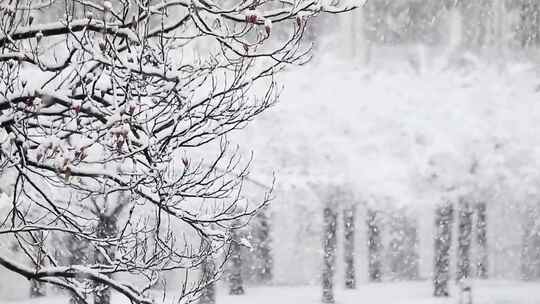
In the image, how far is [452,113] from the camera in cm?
2559

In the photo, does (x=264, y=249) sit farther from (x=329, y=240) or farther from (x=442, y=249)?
(x=442, y=249)

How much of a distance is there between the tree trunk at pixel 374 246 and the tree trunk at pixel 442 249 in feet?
6.51

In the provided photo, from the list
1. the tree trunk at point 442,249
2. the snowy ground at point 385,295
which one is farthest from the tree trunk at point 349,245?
the tree trunk at point 442,249

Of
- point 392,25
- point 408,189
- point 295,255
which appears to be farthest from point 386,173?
point 295,255

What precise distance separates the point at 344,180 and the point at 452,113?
445 centimetres

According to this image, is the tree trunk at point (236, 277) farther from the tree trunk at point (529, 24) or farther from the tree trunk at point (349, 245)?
the tree trunk at point (529, 24)

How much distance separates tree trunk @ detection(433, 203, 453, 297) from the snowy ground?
0.44 m

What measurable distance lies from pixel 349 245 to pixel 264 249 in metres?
2.77

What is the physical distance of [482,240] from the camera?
27656 mm

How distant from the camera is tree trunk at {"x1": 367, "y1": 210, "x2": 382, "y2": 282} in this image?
25750mm

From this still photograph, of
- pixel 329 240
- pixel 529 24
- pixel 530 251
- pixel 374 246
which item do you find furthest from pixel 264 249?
pixel 529 24

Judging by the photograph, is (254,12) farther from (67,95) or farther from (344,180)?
(344,180)

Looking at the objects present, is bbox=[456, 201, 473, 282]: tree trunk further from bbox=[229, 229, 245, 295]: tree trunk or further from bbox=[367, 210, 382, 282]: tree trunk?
bbox=[229, 229, 245, 295]: tree trunk

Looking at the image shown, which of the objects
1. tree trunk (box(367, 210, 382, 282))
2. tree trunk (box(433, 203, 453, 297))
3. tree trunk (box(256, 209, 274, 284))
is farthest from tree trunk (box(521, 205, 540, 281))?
tree trunk (box(256, 209, 274, 284))
